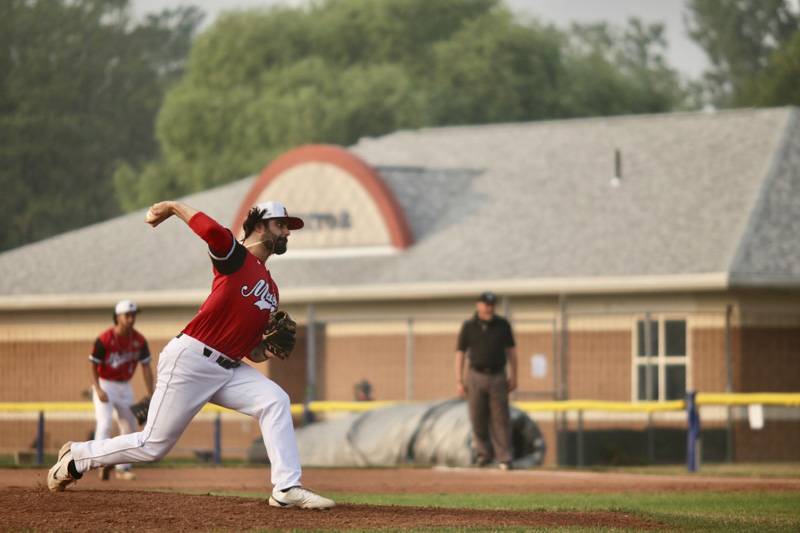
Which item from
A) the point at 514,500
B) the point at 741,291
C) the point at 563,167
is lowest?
the point at 514,500

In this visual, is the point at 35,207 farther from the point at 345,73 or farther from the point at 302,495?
the point at 302,495

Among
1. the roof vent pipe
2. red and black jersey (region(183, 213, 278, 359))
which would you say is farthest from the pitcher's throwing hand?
the roof vent pipe

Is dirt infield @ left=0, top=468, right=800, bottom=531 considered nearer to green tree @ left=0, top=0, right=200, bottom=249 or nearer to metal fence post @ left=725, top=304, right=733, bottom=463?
metal fence post @ left=725, top=304, right=733, bottom=463

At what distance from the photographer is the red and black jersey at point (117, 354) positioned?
63.5 feet

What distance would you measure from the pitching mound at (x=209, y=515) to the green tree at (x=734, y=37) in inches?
2494

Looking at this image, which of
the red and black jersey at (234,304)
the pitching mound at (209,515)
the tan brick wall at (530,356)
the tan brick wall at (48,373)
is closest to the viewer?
the pitching mound at (209,515)

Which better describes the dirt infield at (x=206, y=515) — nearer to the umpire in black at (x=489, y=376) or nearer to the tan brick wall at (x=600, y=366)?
the umpire in black at (x=489, y=376)

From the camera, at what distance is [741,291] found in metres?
27.9

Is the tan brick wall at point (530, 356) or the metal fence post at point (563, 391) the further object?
the tan brick wall at point (530, 356)

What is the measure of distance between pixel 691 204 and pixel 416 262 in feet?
16.8

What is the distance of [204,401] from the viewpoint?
1171 centimetres

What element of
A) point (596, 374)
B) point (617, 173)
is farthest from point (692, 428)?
point (617, 173)

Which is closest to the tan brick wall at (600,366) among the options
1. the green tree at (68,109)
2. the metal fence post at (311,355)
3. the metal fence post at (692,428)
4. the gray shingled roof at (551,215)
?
the gray shingled roof at (551,215)

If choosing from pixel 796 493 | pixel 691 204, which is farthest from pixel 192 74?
pixel 796 493
